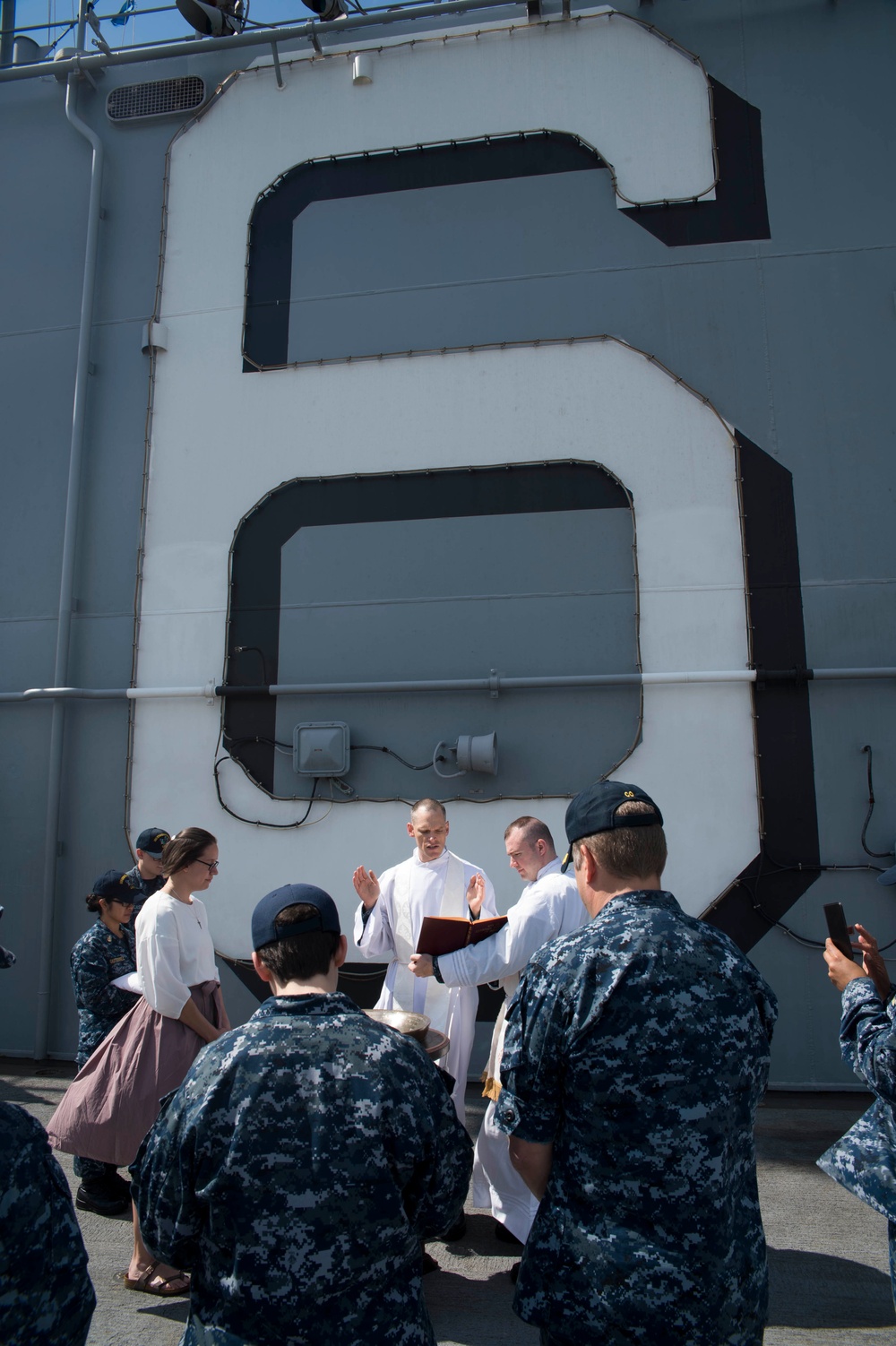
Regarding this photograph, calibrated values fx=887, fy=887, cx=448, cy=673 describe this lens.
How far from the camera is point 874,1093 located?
233 centimetres

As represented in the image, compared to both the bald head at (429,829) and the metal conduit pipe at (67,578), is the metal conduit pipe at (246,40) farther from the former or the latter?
the bald head at (429,829)

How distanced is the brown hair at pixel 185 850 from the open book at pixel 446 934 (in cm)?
86

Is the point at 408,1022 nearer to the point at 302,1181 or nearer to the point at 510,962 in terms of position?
the point at 510,962

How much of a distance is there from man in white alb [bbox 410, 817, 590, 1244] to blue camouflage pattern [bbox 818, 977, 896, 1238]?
127 cm

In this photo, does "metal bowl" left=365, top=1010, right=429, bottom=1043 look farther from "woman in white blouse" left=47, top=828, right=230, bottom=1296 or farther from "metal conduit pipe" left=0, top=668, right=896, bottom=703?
"metal conduit pipe" left=0, top=668, right=896, bottom=703

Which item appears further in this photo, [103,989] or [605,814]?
[103,989]

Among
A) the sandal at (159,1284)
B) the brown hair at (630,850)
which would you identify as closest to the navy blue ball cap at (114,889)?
the sandal at (159,1284)

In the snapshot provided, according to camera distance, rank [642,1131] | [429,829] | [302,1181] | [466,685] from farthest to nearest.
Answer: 1. [466,685]
2. [429,829]
3. [642,1131]
4. [302,1181]

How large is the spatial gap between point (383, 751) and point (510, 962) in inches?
107

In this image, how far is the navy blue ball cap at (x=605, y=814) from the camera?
1921 millimetres

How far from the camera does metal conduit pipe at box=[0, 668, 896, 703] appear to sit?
564 cm

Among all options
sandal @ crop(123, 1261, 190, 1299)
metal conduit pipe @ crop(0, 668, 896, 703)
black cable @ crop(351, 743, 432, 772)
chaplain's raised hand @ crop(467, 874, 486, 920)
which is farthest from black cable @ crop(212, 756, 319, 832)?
sandal @ crop(123, 1261, 190, 1299)

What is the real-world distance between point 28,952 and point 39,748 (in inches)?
56.3

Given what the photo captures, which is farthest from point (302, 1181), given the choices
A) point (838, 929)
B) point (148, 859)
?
point (148, 859)
